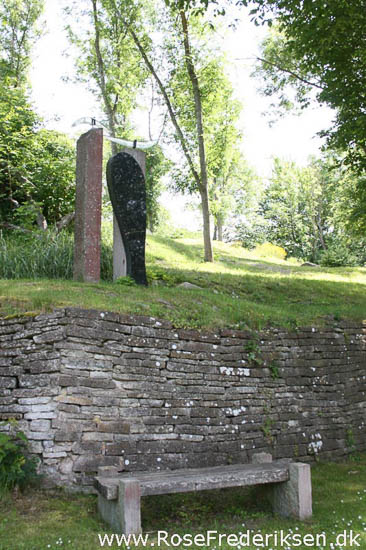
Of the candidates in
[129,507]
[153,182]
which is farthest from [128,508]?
[153,182]

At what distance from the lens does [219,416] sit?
5.92 m

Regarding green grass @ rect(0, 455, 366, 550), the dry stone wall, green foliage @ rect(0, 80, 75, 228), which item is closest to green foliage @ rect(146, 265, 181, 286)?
the dry stone wall

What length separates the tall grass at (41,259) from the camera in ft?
27.0

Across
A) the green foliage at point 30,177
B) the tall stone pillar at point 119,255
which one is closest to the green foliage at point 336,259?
the green foliage at point 30,177

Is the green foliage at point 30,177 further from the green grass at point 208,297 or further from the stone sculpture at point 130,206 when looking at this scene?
the stone sculpture at point 130,206

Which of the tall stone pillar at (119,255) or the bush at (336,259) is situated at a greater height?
the tall stone pillar at (119,255)

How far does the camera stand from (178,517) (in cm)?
466

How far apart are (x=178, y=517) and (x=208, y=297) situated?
3499mm

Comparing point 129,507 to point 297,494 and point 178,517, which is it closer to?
point 178,517

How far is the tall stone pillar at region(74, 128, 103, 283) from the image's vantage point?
7.61m

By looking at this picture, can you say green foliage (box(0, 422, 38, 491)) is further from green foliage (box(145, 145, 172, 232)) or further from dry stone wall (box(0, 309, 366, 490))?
green foliage (box(145, 145, 172, 232))

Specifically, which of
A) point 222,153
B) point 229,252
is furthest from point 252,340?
point 222,153

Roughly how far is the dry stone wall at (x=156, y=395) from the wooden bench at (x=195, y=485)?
0.45 m

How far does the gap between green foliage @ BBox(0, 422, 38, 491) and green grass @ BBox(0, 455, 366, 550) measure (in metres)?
0.13
